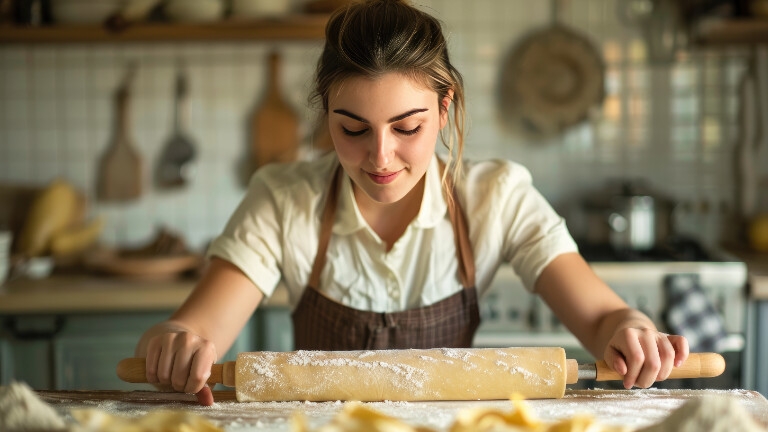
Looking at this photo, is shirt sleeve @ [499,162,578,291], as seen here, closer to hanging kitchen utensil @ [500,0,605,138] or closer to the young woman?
the young woman

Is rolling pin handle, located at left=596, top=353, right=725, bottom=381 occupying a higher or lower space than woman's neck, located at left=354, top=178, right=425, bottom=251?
lower

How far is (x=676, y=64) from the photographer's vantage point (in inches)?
109

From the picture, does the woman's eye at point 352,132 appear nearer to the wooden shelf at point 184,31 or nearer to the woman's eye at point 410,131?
the woman's eye at point 410,131

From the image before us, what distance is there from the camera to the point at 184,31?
2.62 meters

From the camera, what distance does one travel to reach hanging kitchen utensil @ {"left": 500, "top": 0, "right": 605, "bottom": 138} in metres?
2.76

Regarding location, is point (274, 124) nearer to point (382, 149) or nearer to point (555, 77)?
point (555, 77)

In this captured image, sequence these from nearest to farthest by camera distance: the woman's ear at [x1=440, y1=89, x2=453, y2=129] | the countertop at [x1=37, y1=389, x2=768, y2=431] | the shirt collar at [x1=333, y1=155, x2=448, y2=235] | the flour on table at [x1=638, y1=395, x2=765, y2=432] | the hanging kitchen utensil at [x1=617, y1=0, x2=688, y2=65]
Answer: the flour on table at [x1=638, y1=395, x2=765, y2=432] < the countertop at [x1=37, y1=389, x2=768, y2=431] < the woman's ear at [x1=440, y1=89, x2=453, y2=129] < the shirt collar at [x1=333, y1=155, x2=448, y2=235] < the hanging kitchen utensil at [x1=617, y1=0, x2=688, y2=65]

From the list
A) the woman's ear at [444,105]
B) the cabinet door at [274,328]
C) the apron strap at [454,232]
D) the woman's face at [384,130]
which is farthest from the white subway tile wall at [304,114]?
the woman's face at [384,130]

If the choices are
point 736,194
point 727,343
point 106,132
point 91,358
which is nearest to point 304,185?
point 91,358

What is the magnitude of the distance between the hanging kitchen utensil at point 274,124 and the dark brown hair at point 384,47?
1487 mm

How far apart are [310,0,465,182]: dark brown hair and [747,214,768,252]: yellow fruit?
1.73 m

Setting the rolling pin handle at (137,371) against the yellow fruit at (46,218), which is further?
the yellow fruit at (46,218)

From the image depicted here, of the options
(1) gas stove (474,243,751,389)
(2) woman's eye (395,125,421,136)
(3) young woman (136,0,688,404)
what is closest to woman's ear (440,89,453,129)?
(3) young woman (136,0,688,404)

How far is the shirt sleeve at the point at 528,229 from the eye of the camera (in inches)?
52.5
